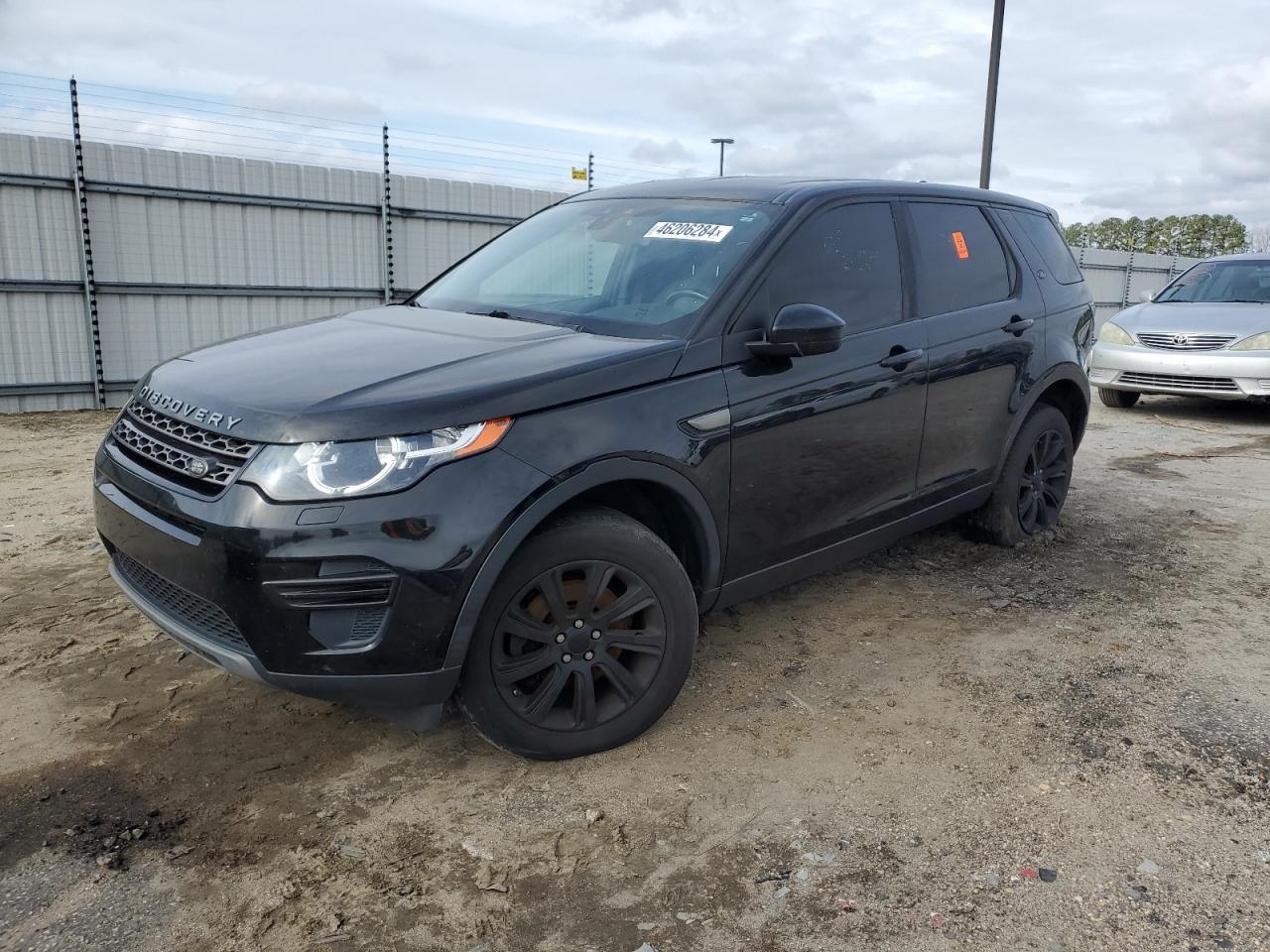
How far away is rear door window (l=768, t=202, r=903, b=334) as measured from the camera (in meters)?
3.49

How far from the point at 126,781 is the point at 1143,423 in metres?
9.51

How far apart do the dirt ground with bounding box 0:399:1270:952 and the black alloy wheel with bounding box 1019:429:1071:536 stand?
823 millimetres

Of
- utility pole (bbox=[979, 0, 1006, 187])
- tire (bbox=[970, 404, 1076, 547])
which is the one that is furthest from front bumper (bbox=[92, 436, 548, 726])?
utility pole (bbox=[979, 0, 1006, 187])

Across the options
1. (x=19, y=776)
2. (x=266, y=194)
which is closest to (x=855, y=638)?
→ (x=19, y=776)

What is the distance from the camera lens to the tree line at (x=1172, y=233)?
31688 mm

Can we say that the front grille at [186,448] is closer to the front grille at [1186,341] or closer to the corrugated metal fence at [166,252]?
the corrugated metal fence at [166,252]

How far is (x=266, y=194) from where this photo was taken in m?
10.7

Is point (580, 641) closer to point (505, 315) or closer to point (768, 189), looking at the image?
point (505, 315)

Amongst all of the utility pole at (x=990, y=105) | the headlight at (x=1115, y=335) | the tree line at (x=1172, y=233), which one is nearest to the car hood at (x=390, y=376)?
the headlight at (x=1115, y=335)

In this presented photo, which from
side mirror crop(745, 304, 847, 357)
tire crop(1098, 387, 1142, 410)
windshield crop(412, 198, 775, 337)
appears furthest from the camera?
tire crop(1098, 387, 1142, 410)

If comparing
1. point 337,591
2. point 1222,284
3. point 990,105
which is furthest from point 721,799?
point 990,105

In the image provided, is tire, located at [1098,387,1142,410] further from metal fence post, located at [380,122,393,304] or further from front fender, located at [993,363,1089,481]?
metal fence post, located at [380,122,393,304]

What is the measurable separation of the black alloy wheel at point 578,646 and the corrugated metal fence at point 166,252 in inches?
345

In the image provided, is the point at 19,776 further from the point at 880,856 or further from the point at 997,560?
the point at 997,560
